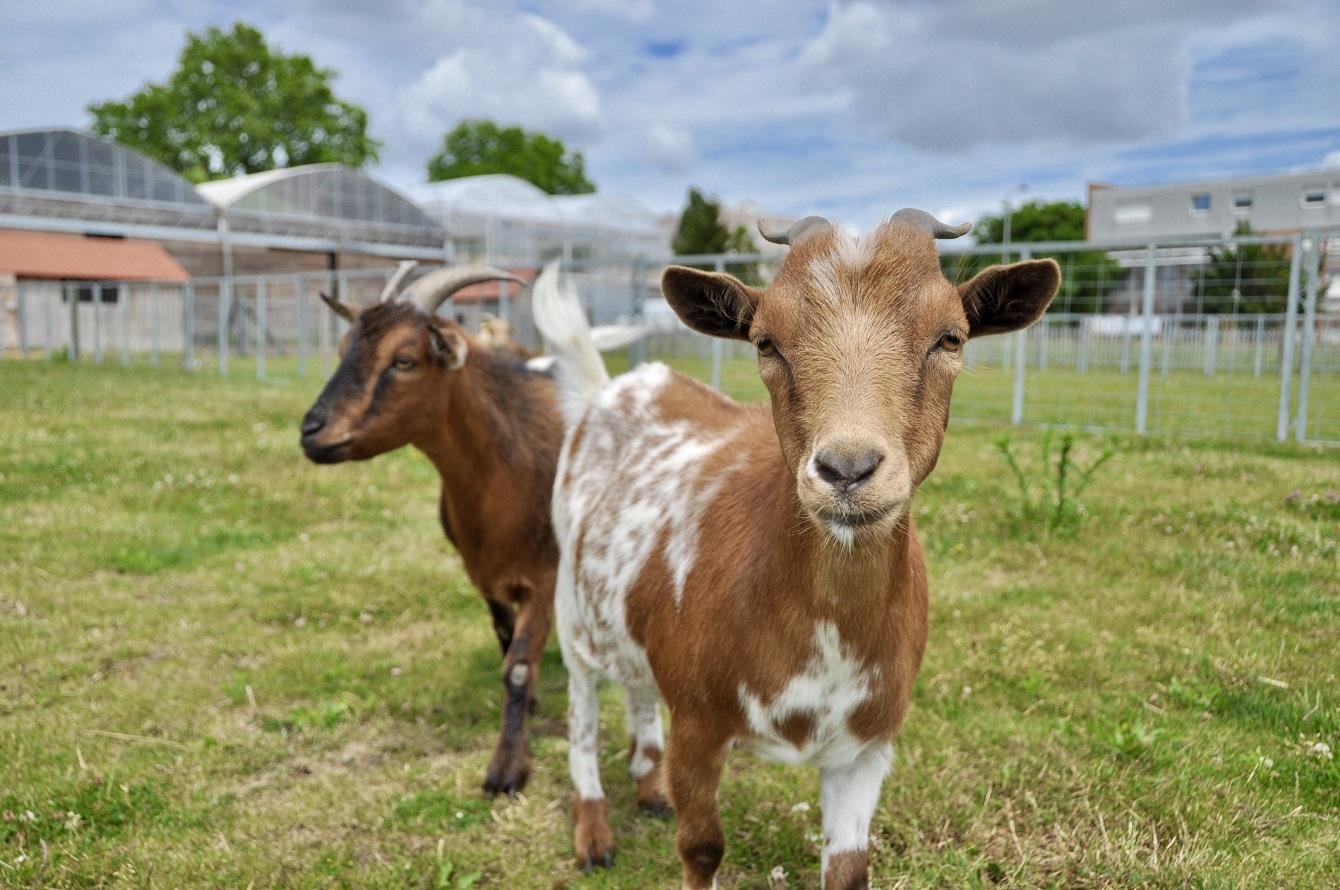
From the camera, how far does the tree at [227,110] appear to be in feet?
154

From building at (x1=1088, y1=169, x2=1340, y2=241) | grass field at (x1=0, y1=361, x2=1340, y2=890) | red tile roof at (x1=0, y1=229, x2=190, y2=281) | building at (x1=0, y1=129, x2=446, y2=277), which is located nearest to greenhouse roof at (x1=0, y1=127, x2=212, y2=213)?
building at (x1=0, y1=129, x2=446, y2=277)

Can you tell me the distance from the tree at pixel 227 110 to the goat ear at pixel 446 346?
48391 millimetres

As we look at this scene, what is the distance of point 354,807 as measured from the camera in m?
3.58

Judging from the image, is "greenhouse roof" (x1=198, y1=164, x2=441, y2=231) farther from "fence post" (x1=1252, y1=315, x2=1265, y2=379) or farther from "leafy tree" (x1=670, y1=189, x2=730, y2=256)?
"fence post" (x1=1252, y1=315, x2=1265, y2=379)

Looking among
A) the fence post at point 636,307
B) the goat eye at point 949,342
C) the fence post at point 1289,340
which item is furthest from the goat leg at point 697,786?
the fence post at point 636,307

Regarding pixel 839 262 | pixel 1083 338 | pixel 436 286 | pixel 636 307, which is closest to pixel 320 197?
pixel 636 307

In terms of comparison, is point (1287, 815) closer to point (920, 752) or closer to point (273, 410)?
point (920, 752)

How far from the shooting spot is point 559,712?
4.61 meters

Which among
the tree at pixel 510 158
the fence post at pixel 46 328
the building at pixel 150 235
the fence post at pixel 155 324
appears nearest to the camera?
the fence post at pixel 155 324

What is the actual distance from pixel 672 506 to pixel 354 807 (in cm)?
187

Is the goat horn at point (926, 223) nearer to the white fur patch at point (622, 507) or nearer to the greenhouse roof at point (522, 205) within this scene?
the white fur patch at point (622, 507)

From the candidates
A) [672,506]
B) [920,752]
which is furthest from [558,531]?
[920,752]

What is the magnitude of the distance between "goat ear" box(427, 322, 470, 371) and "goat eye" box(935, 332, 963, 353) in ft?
9.20

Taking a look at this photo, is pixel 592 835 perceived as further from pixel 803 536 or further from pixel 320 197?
pixel 320 197
